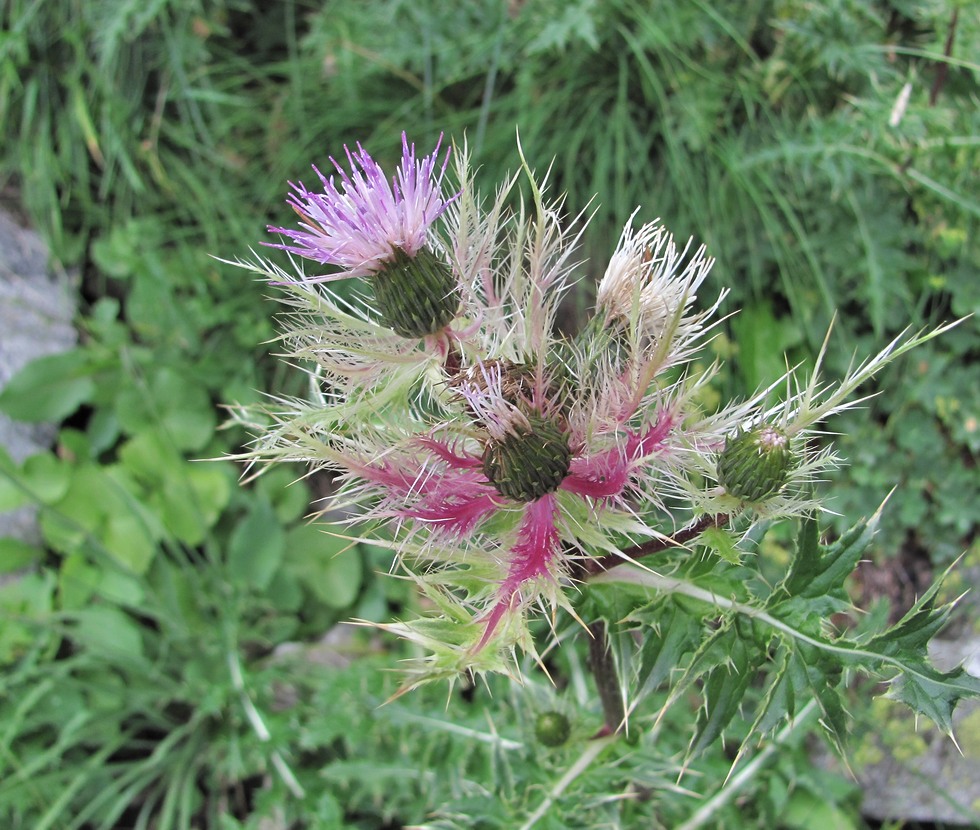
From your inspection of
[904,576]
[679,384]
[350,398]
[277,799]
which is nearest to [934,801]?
[904,576]

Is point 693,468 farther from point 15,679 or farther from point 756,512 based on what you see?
point 15,679

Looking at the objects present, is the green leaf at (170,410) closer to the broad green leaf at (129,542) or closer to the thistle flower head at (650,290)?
the broad green leaf at (129,542)

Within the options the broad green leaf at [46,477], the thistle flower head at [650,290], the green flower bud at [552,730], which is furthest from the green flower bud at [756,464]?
the broad green leaf at [46,477]

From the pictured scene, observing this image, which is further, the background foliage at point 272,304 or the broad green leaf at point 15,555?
the broad green leaf at point 15,555

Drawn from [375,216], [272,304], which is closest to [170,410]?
[272,304]

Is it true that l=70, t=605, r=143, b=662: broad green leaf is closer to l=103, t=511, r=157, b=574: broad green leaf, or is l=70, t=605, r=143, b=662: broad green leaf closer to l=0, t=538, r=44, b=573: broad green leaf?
l=103, t=511, r=157, b=574: broad green leaf

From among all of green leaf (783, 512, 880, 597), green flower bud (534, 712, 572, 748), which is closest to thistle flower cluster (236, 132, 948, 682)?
green leaf (783, 512, 880, 597)

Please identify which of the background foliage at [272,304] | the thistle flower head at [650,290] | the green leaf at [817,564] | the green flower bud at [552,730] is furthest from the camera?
the background foliage at [272,304]
